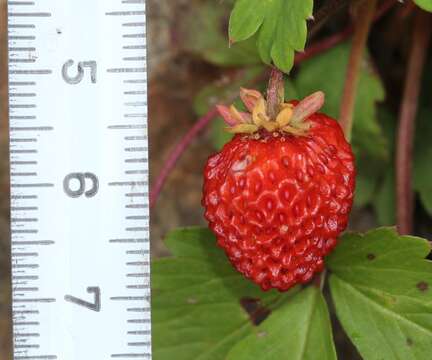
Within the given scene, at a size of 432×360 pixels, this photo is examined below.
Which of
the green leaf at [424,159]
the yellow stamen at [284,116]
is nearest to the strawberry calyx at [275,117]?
the yellow stamen at [284,116]

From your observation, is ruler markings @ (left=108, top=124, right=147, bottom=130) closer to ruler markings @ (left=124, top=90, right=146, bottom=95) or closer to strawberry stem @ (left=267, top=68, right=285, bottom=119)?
ruler markings @ (left=124, top=90, right=146, bottom=95)

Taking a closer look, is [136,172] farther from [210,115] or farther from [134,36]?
[210,115]

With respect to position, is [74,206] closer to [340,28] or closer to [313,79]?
[313,79]

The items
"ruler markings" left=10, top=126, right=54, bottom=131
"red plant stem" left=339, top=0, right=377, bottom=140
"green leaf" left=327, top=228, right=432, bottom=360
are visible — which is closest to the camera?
"green leaf" left=327, top=228, right=432, bottom=360

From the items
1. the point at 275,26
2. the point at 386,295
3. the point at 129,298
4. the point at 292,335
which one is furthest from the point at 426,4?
the point at 129,298

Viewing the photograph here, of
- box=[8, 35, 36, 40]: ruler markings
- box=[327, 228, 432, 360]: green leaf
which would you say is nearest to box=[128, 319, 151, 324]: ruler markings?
box=[327, 228, 432, 360]: green leaf
